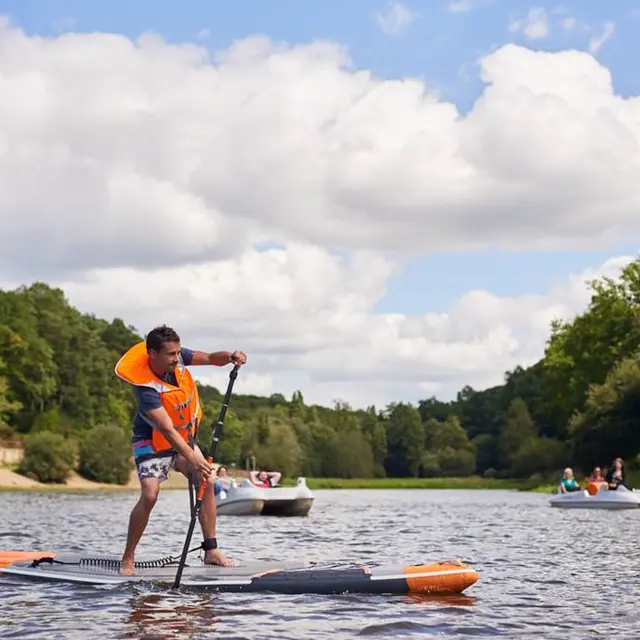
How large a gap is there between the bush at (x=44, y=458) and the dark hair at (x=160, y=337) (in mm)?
71278

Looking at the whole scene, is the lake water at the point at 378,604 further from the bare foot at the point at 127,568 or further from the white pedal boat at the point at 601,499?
the white pedal boat at the point at 601,499

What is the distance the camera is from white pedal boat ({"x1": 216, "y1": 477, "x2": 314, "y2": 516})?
3466cm

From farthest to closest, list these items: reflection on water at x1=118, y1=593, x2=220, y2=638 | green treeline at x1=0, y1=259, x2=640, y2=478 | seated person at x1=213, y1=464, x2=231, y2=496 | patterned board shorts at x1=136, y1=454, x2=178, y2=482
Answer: green treeline at x1=0, y1=259, x2=640, y2=478, seated person at x1=213, y1=464, x2=231, y2=496, patterned board shorts at x1=136, y1=454, x2=178, y2=482, reflection on water at x1=118, y1=593, x2=220, y2=638

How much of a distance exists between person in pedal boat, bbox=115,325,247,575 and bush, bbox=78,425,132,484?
75.6 m

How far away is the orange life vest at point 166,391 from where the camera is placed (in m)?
11.4

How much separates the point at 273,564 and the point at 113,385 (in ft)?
350

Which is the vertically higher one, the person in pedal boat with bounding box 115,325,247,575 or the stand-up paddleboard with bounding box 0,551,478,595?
the person in pedal boat with bounding box 115,325,247,575

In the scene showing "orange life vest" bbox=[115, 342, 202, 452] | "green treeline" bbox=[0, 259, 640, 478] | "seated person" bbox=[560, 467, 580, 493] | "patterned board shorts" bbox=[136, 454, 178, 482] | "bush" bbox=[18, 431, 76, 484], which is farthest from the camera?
"bush" bbox=[18, 431, 76, 484]

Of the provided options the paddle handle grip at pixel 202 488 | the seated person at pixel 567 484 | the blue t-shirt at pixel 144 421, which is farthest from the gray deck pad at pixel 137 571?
the seated person at pixel 567 484

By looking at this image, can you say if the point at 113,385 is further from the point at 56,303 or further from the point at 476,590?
the point at 476,590

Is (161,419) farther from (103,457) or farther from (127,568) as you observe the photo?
(103,457)

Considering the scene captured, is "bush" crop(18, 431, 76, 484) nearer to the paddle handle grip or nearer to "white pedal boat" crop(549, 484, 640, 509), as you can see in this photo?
"white pedal boat" crop(549, 484, 640, 509)

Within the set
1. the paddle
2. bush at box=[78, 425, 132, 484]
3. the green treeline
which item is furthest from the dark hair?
bush at box=[78, 425, 132, 484]

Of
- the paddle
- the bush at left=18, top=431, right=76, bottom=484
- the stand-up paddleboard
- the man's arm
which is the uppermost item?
the bush at left=18, top=431, right=76, bottom=484
